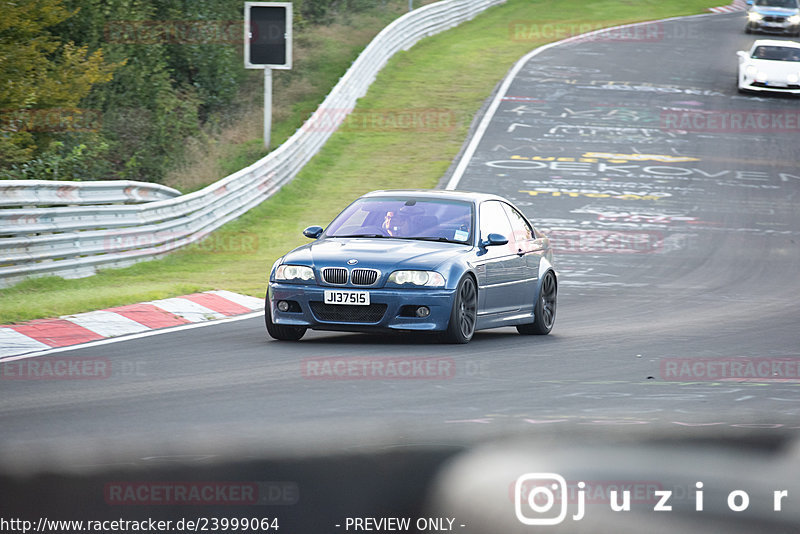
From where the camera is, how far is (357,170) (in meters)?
28.8

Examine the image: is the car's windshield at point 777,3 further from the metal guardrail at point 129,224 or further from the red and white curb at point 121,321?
the red and white curb at point 121,321

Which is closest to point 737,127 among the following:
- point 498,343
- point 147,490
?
point 498,343

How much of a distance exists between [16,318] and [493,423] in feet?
19.7

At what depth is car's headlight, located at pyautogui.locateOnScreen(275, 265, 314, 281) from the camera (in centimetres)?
1086

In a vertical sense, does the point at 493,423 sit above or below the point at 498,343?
above

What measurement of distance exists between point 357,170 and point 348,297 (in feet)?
60.1

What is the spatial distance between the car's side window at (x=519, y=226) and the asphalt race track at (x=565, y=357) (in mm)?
1018

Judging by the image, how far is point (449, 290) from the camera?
421 inches

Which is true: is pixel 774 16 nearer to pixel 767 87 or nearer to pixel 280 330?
pixel 767 87

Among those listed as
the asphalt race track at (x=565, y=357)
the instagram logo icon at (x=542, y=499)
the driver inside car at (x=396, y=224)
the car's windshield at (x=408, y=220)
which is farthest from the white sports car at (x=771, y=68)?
the instagram logo icon at (x=542, y=499)

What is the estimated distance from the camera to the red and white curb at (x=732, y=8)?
61.9 meters

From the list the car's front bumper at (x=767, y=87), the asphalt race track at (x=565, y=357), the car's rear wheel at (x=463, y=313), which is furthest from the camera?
the car's front bumper at (x=767, y=87)

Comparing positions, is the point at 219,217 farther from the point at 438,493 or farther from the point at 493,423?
the point at 438,493

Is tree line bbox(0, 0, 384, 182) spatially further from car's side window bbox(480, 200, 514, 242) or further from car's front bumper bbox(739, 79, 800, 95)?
car's front bumper bbox(739, 79, 800, 95)
